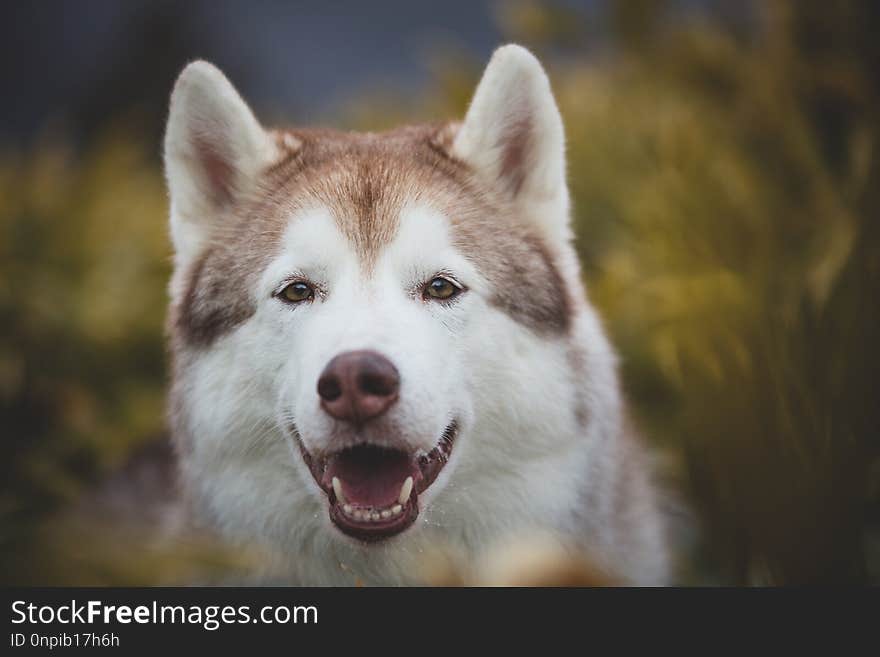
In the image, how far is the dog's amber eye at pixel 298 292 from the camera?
2545 mm

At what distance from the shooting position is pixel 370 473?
7.75 ft

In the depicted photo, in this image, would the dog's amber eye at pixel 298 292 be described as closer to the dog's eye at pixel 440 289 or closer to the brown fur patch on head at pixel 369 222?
the brown fur patch on head at pixel 369 222

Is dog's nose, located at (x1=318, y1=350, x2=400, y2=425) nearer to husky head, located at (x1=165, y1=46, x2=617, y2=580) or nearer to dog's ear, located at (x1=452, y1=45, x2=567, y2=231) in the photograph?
husky head, located at (x1=165, y1=46, x2=617, y2=580)

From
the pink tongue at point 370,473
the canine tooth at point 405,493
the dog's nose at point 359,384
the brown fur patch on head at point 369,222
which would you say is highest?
the brown fur patch on head at point 369,222

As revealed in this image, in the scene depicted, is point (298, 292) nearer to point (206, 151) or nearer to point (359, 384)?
point (359, 384)

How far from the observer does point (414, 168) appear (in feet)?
9.15

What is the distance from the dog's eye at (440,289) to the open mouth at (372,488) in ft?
1.81

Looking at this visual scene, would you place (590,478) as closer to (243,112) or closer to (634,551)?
(634,551)

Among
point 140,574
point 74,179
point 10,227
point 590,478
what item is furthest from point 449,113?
point 140,574

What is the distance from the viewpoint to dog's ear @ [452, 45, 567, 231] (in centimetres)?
272

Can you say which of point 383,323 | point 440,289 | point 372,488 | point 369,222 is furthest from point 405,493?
point 369,222

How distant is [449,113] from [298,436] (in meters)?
5.17

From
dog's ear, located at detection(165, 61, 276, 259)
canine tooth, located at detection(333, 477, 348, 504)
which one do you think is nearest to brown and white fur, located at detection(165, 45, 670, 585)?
dog's ear, located at detection(165, 61, 276, 259)

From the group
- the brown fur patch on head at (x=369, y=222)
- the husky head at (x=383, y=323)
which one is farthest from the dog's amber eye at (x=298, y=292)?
the brown fur patch on head at (x=369, y=222)
